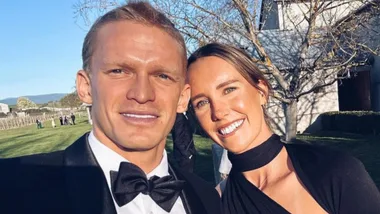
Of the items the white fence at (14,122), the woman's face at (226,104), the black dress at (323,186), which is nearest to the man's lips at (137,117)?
the woman's face at (226,104)

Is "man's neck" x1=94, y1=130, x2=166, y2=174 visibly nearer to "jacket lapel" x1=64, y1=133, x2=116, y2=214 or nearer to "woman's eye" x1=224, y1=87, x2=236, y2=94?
"jacket lapel" x1=64, y1=133, x2=116, y2=214

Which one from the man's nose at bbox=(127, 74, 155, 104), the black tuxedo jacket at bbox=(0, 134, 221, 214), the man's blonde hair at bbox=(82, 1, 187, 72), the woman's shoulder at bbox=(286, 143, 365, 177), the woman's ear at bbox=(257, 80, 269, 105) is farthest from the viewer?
the woman's ear at bbox=(257, 80, 269, 105)

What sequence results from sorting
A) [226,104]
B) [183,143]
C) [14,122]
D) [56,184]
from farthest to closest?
[14,122] < [183,143] < [226,104] < [56,184]

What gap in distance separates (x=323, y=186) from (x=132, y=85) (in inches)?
49.2

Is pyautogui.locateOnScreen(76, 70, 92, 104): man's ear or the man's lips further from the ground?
pyautogui.locateOnScreen(76, 70, 92, 104): man's ear

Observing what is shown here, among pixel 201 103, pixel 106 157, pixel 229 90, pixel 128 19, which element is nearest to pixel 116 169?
pixel 106 157

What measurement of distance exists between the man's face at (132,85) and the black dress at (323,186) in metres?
0.87

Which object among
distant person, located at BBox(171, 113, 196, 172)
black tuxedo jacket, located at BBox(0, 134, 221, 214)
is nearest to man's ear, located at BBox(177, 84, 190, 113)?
black tuxedo jacket, located at BBox(0, 134, 221, 214)

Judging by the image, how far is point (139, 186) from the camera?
67.2 inches

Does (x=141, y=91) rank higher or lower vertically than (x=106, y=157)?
higher

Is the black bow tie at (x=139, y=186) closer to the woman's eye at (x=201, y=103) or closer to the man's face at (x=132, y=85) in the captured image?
the man's face at (x=132, y=85)

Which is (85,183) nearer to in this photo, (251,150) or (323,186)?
(251,150)

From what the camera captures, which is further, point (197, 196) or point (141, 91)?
point (197, 196)

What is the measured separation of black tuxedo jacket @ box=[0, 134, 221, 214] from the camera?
57.7 inches
